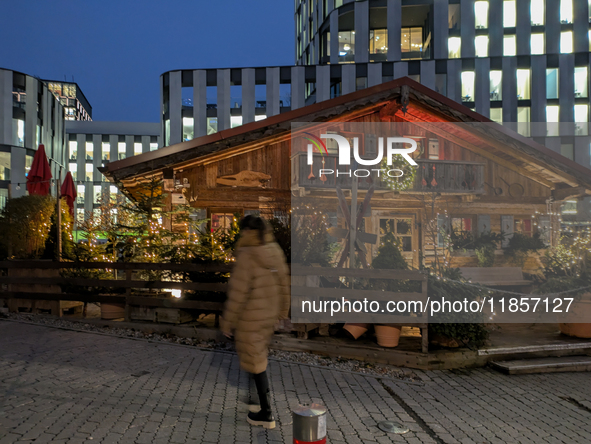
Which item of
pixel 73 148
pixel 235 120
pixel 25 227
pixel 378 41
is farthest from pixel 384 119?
pixel 73 148

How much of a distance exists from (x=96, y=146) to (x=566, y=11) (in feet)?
192

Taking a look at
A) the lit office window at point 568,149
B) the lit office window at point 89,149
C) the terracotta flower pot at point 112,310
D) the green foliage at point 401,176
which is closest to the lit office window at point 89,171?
the lit office window at point 89,149

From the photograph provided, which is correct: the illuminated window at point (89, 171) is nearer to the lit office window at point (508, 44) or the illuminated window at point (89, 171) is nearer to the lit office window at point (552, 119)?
the lit office window at point (508, 44)

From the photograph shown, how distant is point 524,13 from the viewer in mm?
42781

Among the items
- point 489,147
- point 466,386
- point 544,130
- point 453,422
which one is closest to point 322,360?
point 466,386

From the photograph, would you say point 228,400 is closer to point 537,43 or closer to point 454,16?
point 454,16

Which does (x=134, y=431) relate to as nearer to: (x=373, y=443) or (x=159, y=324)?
(x=373, y=443)

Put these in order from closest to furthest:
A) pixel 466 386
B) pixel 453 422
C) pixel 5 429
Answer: pixel 5 429 < pixel 453 422 < pixel 466 386

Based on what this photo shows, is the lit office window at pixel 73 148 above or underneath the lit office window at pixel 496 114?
above

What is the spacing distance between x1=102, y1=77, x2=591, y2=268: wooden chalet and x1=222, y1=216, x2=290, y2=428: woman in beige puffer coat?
21.9ft

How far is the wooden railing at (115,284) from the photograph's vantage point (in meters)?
8.51

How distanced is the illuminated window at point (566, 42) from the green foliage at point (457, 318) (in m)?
44.7

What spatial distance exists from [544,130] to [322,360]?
4165 centimetres

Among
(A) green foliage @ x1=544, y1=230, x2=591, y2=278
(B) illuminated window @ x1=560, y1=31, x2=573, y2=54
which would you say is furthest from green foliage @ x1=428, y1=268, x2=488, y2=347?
(B) illuminated window @ x1=560, y1=31, x2=573, y2=54
